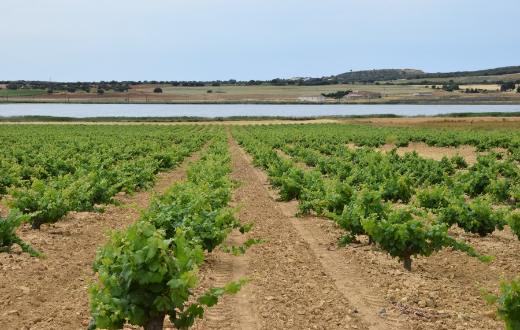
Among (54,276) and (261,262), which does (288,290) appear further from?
(54,276)

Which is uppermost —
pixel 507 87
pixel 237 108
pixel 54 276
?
pixel 507 87

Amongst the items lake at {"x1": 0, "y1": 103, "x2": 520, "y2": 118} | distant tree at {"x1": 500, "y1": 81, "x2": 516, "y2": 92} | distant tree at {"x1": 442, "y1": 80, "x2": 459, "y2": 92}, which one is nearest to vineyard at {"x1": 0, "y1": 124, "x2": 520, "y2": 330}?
lake at {"x1": 0, "y1": 103, "x2": 520, "y2": 118}

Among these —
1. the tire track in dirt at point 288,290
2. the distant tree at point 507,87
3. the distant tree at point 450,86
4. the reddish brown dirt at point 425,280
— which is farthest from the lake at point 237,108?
the reddish brown dirt at point 425,280

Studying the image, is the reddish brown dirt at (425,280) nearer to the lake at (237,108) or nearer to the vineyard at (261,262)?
the vineyard at (261,262)

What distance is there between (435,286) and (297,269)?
205 centimetres

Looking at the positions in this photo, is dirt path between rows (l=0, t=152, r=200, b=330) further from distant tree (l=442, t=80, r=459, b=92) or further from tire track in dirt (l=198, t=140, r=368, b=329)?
distant tree (l=442, t=80, r=459, b=92)

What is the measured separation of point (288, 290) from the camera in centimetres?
822

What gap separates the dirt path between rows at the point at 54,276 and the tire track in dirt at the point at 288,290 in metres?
1.73

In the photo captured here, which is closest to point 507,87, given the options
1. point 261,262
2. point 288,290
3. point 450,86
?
point 450,86

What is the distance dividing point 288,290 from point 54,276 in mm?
3330

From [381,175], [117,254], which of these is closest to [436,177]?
[381,175]

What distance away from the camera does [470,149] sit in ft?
130

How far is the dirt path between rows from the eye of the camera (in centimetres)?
698

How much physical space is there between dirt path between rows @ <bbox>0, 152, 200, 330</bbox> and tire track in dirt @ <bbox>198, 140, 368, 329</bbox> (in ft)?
5.66
